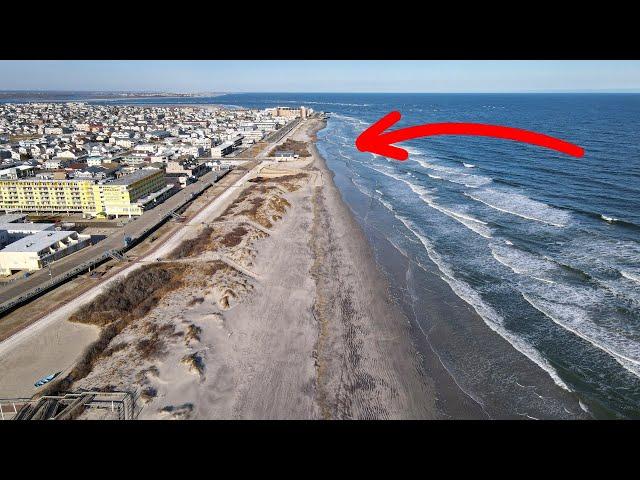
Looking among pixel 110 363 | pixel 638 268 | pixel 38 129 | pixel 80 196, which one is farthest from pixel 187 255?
pixel 38 129

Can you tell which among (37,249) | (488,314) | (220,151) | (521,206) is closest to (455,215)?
(521,206)

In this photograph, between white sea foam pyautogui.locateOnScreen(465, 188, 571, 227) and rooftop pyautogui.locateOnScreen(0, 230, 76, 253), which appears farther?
white sea foam pyautogui.locateOnScreen(465, 188, 571, 227)

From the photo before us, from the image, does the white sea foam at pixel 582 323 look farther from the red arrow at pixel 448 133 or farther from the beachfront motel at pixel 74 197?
the beachfront motel at pixel 74 197

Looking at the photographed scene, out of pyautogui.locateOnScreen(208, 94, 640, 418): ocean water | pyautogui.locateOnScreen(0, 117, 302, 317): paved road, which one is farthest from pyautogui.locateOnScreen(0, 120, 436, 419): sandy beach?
pyautogui.locateOnScreen(0, 117, 302, 317): paved road

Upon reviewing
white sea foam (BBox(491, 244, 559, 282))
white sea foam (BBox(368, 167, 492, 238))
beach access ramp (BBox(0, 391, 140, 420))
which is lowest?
beach access ramp (BBox(0, 391, 140, 420))

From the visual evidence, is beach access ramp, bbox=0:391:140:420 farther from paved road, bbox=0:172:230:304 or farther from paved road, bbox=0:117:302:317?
paved road, bbox=0:172:230:304
